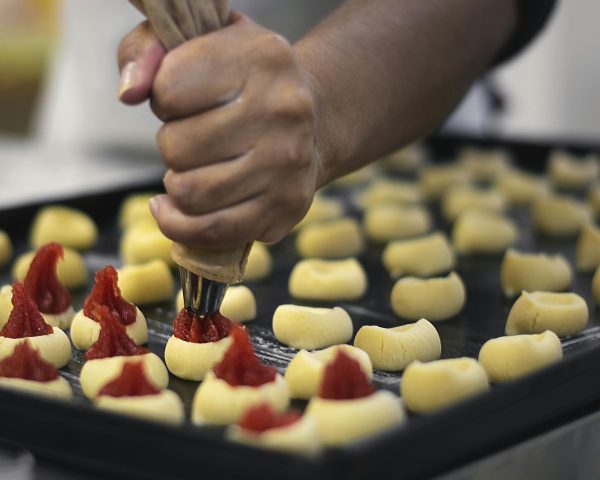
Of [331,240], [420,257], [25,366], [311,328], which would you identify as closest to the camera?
[25,366]

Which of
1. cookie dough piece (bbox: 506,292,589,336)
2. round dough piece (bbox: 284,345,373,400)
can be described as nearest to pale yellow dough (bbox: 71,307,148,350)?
round dough piece (bbox: 284,345,373,400)

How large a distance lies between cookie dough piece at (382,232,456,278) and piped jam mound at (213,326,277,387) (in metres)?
0.71

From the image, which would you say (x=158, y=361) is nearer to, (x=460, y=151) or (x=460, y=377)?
(x=460, y=377)

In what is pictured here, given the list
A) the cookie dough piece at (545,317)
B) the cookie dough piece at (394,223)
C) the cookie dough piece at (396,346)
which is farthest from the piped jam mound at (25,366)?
the cookie dough piece at (394,223)

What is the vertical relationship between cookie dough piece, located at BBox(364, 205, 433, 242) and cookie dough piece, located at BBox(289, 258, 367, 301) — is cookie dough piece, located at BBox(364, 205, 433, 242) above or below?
below

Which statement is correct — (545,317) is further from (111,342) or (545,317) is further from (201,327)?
(111,342)

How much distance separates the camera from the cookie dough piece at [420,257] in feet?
6.02

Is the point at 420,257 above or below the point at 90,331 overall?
below

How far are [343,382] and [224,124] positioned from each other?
0.29m

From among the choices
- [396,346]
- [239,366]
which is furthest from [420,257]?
[239,366]

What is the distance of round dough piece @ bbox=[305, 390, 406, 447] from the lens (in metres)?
1.06

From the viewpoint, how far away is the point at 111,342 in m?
1.30

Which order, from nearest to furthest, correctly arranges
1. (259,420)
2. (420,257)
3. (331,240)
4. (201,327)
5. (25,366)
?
1. (259,420)
2. (25,366)
3. (201,327)
4. (420,257)
5. (331,240)

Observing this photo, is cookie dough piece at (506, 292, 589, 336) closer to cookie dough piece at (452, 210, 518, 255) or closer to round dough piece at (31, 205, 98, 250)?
cookie dough piece at (452, 210, 518, 255)
